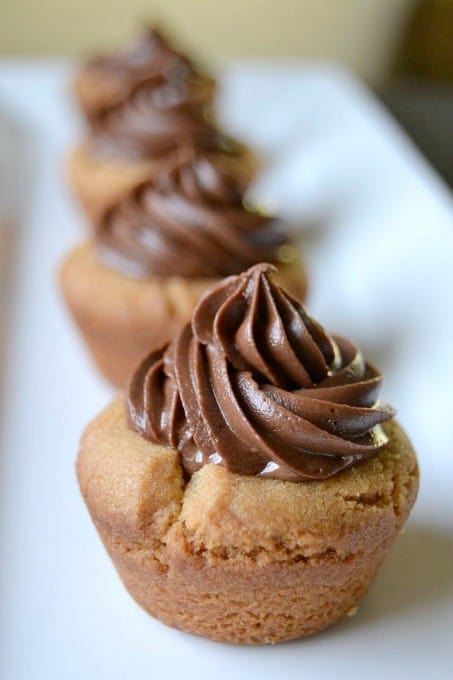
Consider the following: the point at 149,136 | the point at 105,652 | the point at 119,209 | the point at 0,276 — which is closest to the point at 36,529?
the point at 105,652

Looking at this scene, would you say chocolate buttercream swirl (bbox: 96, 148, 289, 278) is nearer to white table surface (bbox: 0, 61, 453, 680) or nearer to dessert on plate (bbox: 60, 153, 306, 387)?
dessert on plate (bbox: 60, 153, 306, 387)

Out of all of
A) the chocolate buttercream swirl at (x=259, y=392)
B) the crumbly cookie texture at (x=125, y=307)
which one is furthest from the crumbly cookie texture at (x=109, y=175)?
the chocolate buttercream swirl at (x=259, y=392)

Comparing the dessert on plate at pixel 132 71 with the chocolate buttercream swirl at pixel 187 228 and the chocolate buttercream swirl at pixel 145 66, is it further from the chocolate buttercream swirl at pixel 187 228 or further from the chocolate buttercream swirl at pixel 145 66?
the chocolate buttercream swirl at pixel 187 228

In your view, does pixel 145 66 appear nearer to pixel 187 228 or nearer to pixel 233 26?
pixel 187 228

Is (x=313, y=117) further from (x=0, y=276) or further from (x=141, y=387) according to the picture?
(x=141, y=387)

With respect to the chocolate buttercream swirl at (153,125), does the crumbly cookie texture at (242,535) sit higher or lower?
lower

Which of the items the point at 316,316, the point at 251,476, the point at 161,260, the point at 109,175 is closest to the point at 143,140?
the point at 109,175

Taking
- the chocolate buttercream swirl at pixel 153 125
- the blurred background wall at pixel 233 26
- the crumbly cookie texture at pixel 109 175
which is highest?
the blurred background wall at pixel 233 26
